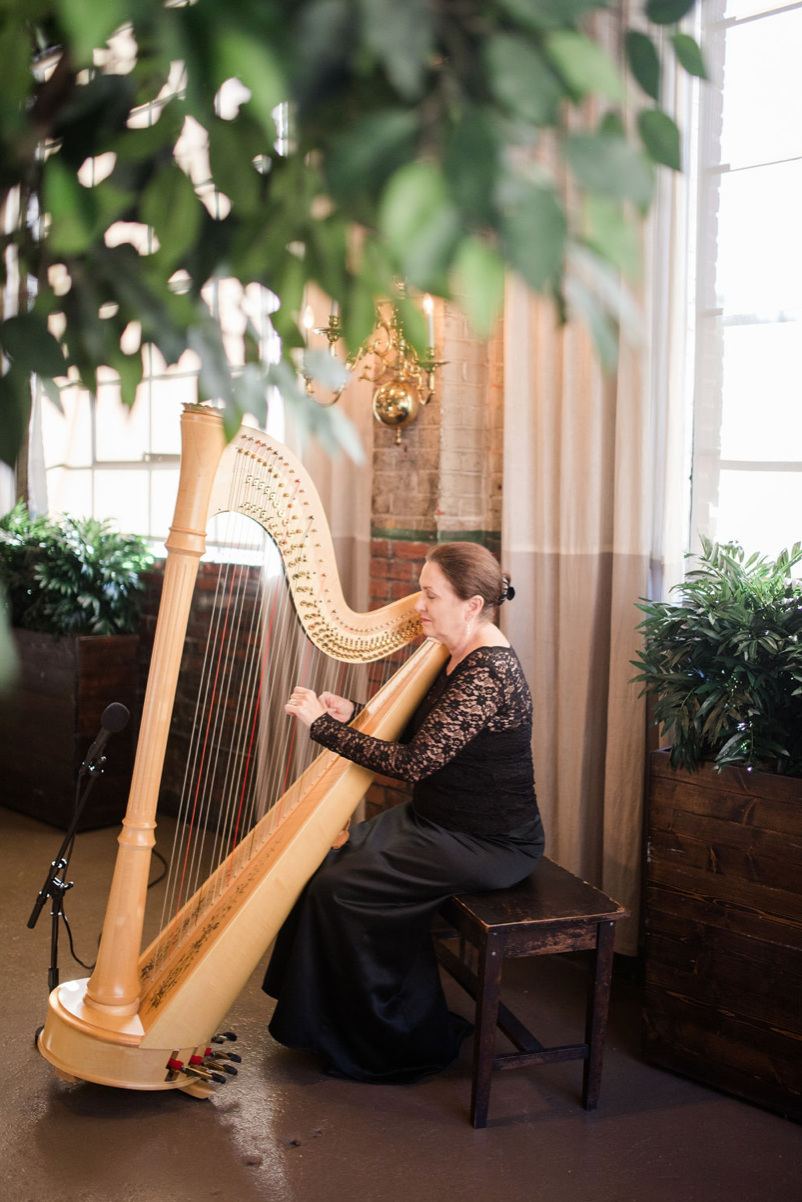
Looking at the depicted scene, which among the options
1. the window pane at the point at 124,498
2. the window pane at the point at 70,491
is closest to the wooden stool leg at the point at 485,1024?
the window pane at the point at 124,498

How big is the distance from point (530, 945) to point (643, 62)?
6.86 ft

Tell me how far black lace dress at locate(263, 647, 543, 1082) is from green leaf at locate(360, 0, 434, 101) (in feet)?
7.05

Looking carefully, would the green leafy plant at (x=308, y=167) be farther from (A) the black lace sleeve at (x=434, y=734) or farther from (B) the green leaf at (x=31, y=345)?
(A) the black lace sleeve at (x=434, y=734)

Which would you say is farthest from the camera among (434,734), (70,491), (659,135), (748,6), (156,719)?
(70,491)

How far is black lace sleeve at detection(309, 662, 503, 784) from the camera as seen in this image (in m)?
2.48

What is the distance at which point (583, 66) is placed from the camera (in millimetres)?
426

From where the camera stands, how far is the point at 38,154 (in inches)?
21.7

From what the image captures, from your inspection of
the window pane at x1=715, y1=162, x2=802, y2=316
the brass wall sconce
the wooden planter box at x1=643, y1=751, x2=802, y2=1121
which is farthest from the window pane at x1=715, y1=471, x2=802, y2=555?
the brass wall sconce

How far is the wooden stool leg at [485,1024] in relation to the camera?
2270 mm

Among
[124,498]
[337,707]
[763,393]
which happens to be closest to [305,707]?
[337,707]

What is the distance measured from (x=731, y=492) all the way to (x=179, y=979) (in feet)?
6.28

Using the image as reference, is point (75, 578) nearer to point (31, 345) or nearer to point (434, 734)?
point (434, 734)

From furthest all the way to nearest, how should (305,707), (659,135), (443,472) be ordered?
(443,472) → (305,707) → (659,135)

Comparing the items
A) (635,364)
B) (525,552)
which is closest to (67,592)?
(525,552)
